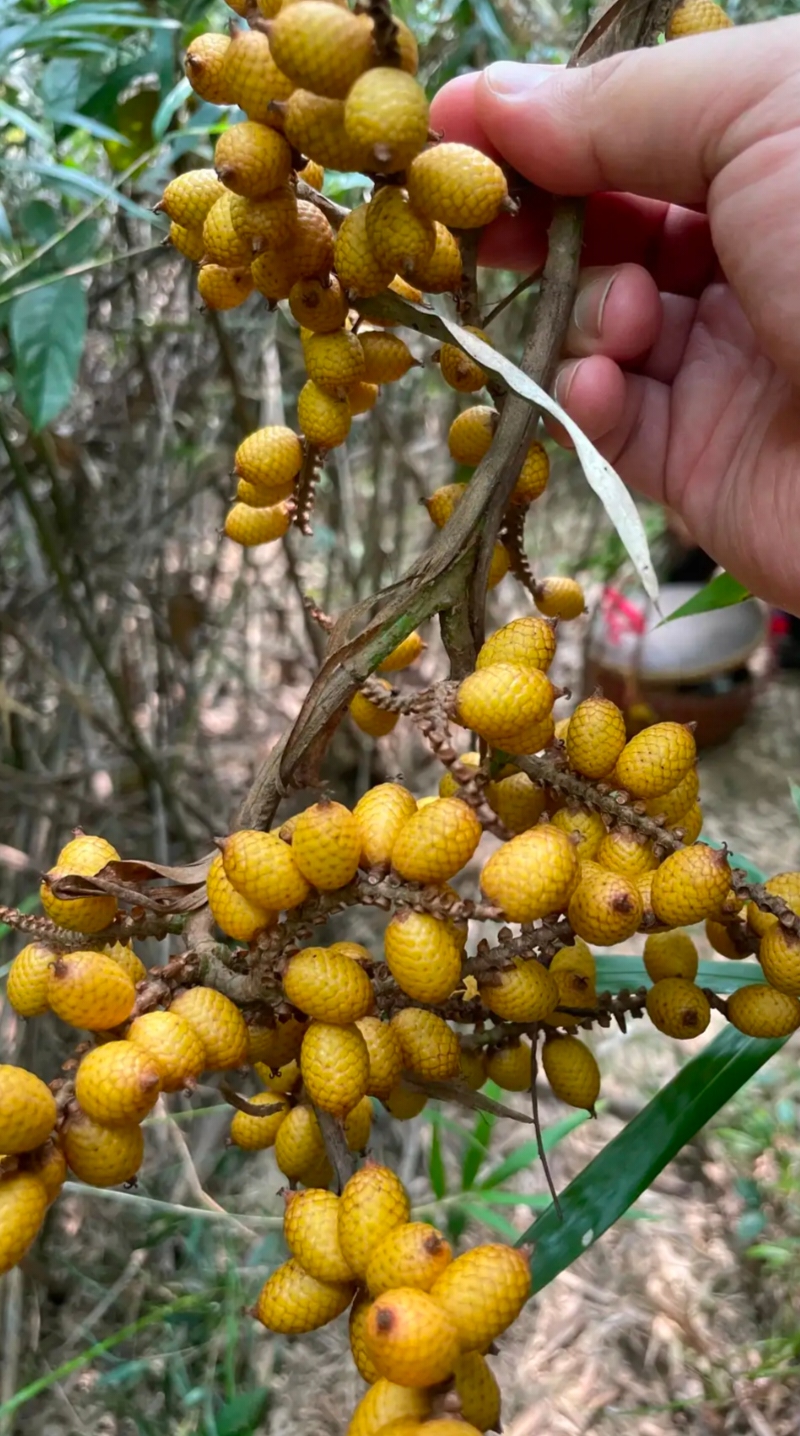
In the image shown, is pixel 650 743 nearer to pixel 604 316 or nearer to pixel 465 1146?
pixel 604 316

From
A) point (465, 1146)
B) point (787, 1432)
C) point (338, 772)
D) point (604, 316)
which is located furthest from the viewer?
point (338, 772)

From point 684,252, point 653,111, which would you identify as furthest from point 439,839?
point 684,252

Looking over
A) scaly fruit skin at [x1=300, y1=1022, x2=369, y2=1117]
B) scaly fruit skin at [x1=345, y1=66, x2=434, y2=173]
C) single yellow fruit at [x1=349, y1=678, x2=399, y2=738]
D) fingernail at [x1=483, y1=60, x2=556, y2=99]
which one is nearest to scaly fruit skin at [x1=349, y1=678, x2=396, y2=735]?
single yellow fruit at [x1=349, y1=678, x2=399, y2=738]

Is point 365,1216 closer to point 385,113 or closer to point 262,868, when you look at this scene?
point 262,868

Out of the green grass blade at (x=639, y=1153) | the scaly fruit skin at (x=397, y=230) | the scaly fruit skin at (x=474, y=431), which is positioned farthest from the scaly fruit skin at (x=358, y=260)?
the green grass blade at (x=639, y=1153)

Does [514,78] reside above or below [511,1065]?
above

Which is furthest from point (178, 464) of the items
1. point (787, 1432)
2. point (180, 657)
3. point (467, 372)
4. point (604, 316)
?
point (787, 1432)
